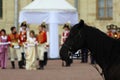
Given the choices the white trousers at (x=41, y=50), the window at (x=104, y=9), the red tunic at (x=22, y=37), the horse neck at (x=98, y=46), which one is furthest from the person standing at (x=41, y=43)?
the window at (x=104, y=9)

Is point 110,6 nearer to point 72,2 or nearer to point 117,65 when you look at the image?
point 72,2

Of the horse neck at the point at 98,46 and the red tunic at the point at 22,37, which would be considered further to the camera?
the red tunic at the point at 22,37

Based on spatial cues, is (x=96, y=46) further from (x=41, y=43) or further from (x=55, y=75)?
(x=41, y=43)

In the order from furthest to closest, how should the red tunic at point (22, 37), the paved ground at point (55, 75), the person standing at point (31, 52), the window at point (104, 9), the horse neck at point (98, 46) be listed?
1. the window at point (104, 9)
2. the red tunic at point (22, 37)
3. the person standing at point (31, 52)
4. the paved ground at point (55, 75)
5. the horse neck at point (98, 46)

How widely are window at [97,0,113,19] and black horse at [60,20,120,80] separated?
1046 inches

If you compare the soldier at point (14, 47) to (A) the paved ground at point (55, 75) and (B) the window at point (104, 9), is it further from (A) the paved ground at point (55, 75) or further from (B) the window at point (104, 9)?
(B) the window at point (104, 9)

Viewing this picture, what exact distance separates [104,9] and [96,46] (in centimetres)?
2668

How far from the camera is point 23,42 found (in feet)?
70.0

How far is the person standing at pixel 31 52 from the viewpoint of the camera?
2077cm

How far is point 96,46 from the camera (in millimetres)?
8172

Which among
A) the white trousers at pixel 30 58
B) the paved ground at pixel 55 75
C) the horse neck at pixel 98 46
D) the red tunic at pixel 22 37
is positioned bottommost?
the paved ground at pixel 55 75

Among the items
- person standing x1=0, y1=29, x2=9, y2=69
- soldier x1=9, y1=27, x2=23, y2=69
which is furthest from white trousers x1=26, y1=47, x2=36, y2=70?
person standing x1=0, y1=29, x2=9, y2=69

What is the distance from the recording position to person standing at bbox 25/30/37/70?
68.1ft

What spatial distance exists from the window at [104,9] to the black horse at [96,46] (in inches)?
1046
